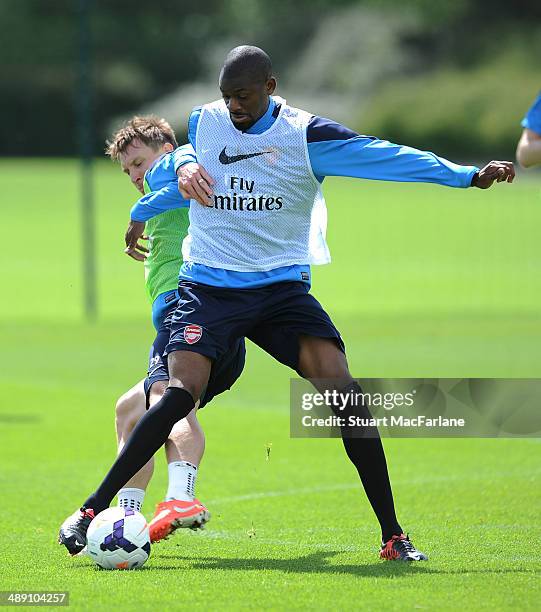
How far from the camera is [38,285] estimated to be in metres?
31.0

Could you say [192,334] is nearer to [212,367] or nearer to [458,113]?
[212,367]

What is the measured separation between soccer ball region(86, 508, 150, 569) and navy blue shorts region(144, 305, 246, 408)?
78 centimetres

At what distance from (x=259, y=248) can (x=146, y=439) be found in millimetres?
1084

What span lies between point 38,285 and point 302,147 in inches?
986

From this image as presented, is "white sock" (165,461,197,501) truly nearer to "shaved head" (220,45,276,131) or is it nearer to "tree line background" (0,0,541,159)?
"shaved head" (220,45,276,131)

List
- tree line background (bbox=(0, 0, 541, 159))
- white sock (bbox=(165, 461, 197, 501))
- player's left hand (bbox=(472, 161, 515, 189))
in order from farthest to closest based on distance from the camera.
Answer: 1. tree line background (bbox=(0, 0, 541, 159))
2. white sock (bbox=(165, 461, 197, 501))
3. player's left hand (bbox=(472, 161, 515, 189))

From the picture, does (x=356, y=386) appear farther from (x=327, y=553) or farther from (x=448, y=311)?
(x=448, y=311)

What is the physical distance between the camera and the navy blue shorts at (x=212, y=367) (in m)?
6.84

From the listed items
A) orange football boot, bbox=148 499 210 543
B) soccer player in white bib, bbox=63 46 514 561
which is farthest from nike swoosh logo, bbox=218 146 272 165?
orange football boot, bbox=148 499 210 543

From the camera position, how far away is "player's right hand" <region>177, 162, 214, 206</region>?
652cm

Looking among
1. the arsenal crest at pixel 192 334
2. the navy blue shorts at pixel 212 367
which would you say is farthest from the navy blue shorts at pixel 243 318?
the navy blue shorts at pixel 212 367

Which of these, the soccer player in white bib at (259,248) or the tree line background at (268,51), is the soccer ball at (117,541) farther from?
the tree line background at (268,51)

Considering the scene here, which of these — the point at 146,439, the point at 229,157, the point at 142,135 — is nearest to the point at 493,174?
the point at 229,157

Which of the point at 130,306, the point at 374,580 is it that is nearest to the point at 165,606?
the point at 374,580
